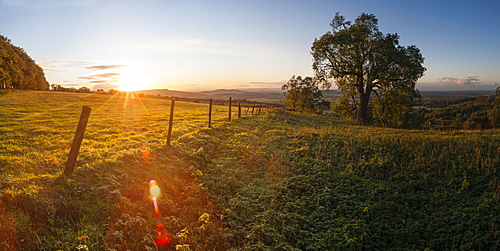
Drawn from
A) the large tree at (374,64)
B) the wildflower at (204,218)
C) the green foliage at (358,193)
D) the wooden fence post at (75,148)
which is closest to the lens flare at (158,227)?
the wildflower at (204,218)

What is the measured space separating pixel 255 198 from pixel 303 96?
55.9m

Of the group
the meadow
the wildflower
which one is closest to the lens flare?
the meadow

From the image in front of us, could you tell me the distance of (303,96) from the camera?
61.5 metres

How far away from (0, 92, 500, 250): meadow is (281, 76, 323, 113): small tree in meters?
49.3

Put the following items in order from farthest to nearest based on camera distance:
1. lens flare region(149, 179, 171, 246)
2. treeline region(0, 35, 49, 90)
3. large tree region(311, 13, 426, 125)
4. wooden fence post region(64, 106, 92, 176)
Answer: treeline region(0, 35, 49, 90)
large tree region(311, 13, 426, 125)
wooden fence post region(64, 106, 92, 176)
lens flare region(149, 179, 171, 246)

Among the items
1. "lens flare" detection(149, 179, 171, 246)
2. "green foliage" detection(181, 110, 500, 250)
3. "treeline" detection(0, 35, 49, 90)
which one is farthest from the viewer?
"treeline" detection(0, 35, 49, 90)

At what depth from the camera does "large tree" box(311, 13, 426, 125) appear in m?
27.8

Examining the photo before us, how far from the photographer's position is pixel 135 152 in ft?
34.6

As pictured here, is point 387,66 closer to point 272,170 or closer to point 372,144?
point 372,144

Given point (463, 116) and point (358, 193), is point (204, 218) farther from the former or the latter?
point (463, 116)

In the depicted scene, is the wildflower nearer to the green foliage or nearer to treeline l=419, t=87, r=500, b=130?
the green foliage

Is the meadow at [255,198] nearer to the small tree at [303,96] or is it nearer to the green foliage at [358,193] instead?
the green foliage at [358,193]

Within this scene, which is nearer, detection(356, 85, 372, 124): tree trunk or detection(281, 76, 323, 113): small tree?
detection(356, 85, 372, 124): tree trunk

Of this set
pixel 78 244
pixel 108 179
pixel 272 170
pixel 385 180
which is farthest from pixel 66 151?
pixel 385 180
